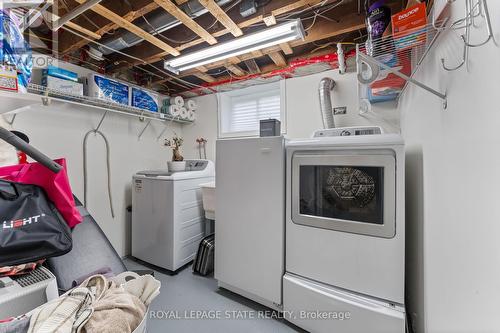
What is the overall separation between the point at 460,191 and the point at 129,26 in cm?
239

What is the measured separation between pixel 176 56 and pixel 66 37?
3.34ft

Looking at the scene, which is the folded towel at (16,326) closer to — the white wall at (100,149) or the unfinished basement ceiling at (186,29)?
the unfinished basement ceiling at (186,29)

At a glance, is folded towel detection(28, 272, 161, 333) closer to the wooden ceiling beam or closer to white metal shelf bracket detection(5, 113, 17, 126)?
the wooden ceiling beam

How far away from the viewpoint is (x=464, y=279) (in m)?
0.77

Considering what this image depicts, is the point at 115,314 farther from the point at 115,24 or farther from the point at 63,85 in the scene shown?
the point at 63,85

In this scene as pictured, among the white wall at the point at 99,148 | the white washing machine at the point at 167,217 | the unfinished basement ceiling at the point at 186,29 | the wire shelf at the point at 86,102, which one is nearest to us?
the unfinished basement ceiling at the point at 186,29

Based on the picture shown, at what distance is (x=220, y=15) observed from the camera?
162 centimetres

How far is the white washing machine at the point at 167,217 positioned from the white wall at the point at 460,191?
2.17m

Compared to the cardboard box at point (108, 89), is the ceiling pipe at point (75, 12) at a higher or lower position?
higher

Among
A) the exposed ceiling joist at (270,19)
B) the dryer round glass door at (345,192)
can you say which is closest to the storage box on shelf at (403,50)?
the dryer round glass door at (345,192)

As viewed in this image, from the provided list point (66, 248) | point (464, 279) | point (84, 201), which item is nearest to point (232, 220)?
point (66, 248)

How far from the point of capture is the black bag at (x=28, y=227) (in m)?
0.79

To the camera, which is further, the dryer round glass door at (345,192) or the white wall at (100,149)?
the white wall at (100,149)

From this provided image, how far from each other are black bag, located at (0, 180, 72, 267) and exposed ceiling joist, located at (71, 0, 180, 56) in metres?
1.40
